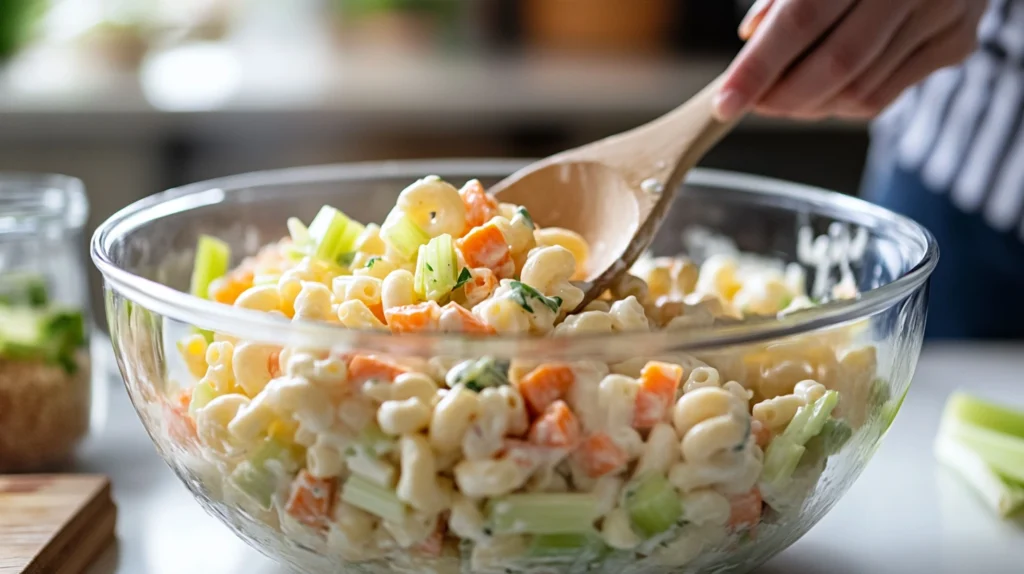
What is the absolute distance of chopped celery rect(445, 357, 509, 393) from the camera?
64 centimetres

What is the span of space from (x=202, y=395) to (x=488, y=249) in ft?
0.74

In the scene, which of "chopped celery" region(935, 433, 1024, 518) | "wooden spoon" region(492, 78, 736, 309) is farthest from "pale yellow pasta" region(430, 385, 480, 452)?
"chopped celery" region(935, 433, 1024, 518)

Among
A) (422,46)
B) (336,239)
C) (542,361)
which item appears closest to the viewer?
(542,361)

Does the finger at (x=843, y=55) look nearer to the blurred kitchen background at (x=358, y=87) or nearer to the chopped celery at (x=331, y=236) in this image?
the chopped celery at (x=331, y=236)

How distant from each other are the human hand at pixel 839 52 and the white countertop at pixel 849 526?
34 cm

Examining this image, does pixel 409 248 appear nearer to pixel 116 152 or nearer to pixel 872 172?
pixel 872 172

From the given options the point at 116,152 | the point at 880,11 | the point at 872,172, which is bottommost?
the point at 116,152

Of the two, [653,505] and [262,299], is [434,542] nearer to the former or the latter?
[653,505]

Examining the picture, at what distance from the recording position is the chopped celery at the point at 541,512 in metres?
0.64

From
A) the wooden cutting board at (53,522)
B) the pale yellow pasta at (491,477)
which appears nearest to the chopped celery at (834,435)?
the pale yellow pasta at (491,477)

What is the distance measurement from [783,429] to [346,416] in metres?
0.28

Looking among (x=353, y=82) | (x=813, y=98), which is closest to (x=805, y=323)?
(x=813, y=98)

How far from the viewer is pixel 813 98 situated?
981 mm

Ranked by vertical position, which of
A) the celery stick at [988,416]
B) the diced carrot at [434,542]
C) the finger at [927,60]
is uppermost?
the finger at [927,60]
